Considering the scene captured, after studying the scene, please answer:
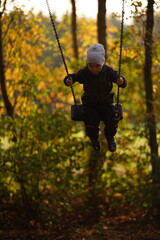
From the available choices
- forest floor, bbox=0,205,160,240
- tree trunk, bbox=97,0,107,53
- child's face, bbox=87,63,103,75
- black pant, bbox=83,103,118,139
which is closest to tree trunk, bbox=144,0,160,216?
forest floor, bbox=0,205,160,240

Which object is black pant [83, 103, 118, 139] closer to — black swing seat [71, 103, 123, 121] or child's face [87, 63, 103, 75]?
black swing seat [71, 103, 123, 121]

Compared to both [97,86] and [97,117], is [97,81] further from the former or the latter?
[97,117]

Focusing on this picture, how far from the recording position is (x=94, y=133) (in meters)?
5.88

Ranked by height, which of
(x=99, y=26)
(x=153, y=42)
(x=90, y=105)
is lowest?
(x=90, y=105)

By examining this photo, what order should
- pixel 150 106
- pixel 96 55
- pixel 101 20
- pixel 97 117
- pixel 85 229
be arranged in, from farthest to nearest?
pixel 101 20 → pixel 150 106 → pixel 85 229 → pixel 97 117 → pixel 96 55

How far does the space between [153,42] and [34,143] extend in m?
3.53

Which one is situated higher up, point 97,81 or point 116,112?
point 97,81

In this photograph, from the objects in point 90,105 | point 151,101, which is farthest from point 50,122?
point 90,105

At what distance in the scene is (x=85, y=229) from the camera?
28.7 ft

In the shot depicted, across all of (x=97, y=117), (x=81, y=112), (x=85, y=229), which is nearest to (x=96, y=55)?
(x=81, y=112)

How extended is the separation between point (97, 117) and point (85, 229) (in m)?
3.89

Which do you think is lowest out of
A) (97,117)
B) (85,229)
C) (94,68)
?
(85,229)

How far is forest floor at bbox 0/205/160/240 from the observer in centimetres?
859

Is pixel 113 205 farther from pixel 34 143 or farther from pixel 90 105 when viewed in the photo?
pixel 90 105
